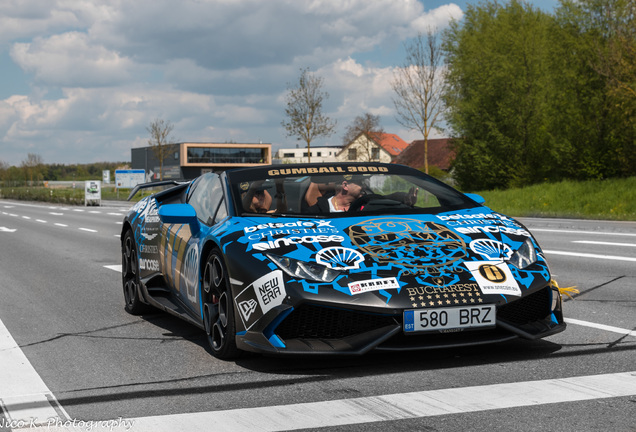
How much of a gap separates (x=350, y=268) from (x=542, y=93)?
39964 mm

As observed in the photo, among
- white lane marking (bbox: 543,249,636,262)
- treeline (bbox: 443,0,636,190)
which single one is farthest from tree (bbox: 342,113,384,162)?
white lane marking (bbox: 543,249,636,262)

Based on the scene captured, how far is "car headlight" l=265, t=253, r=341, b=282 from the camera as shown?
4.34 m

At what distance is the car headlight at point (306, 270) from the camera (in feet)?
14.3

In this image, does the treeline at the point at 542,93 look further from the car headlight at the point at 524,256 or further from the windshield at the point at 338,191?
the car headlight at the point at 524,256

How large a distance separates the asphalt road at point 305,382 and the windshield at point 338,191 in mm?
1047

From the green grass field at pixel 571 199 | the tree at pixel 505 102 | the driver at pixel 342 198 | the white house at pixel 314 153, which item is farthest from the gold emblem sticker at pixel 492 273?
the white house at pixel 314 153

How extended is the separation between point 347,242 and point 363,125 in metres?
66.7

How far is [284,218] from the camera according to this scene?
5164 millimetres

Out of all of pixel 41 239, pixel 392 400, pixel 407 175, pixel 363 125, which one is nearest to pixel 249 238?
pixel 392 400

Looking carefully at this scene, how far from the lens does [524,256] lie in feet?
15.6

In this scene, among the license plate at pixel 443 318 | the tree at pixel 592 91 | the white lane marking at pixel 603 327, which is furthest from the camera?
the tree at pixel 592 91

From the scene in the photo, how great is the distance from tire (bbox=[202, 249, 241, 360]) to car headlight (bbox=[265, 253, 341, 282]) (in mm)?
475

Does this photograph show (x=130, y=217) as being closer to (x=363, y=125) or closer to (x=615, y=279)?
(x=615, y=279)

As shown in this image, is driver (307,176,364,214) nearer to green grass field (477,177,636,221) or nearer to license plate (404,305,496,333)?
license plate (404,305,496,333)
